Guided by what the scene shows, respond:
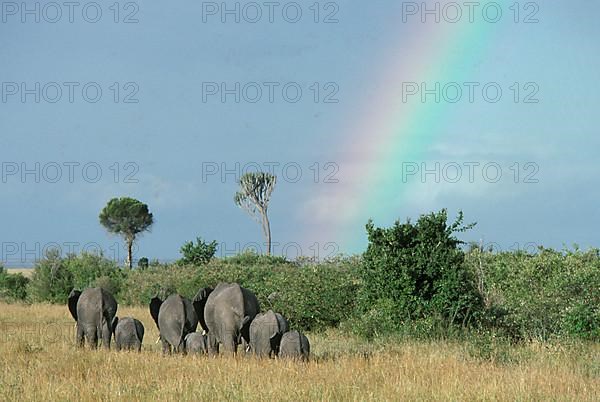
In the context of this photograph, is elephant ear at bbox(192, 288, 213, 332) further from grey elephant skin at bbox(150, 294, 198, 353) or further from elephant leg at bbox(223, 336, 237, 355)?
elephant leg at bbox(223, 336, 237, 355)

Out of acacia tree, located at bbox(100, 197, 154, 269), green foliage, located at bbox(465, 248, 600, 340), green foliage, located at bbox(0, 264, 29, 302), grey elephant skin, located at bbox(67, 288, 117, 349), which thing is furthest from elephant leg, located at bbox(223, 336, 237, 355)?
acacia tree, located at bbox(100, 197, 154, 269)

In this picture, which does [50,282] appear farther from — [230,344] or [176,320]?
[230,344]

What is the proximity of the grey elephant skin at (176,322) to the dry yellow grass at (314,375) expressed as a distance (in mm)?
771

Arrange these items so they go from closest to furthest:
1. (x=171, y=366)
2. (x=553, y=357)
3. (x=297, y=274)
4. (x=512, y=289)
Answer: (x=171, y=366), (x=553, y=357), (x=512, y=289), (x=297, y=274)

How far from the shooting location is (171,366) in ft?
46.5

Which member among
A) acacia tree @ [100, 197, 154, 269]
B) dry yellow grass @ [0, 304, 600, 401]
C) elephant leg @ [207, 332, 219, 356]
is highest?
acacia tree @ [100, 197, 154, 269]

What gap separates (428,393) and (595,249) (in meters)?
17.3

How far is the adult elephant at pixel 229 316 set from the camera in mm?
16141

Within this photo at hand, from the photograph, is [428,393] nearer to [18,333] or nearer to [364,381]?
[364,381]

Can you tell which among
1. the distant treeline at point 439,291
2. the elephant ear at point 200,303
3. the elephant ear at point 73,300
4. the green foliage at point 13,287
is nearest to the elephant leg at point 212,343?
the elephant ear at point 200,303

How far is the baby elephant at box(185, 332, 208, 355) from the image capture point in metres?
16.2

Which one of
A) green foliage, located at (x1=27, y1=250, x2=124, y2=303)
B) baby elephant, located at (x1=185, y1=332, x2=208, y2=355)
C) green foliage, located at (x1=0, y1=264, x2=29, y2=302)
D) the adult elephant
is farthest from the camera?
green foliage, located at (x1=0, y1=264, x2=29, y2=302)

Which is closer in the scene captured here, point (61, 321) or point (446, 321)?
point (446, 321)

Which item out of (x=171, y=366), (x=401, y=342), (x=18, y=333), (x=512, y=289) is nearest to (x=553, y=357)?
(x=401, y=342)
